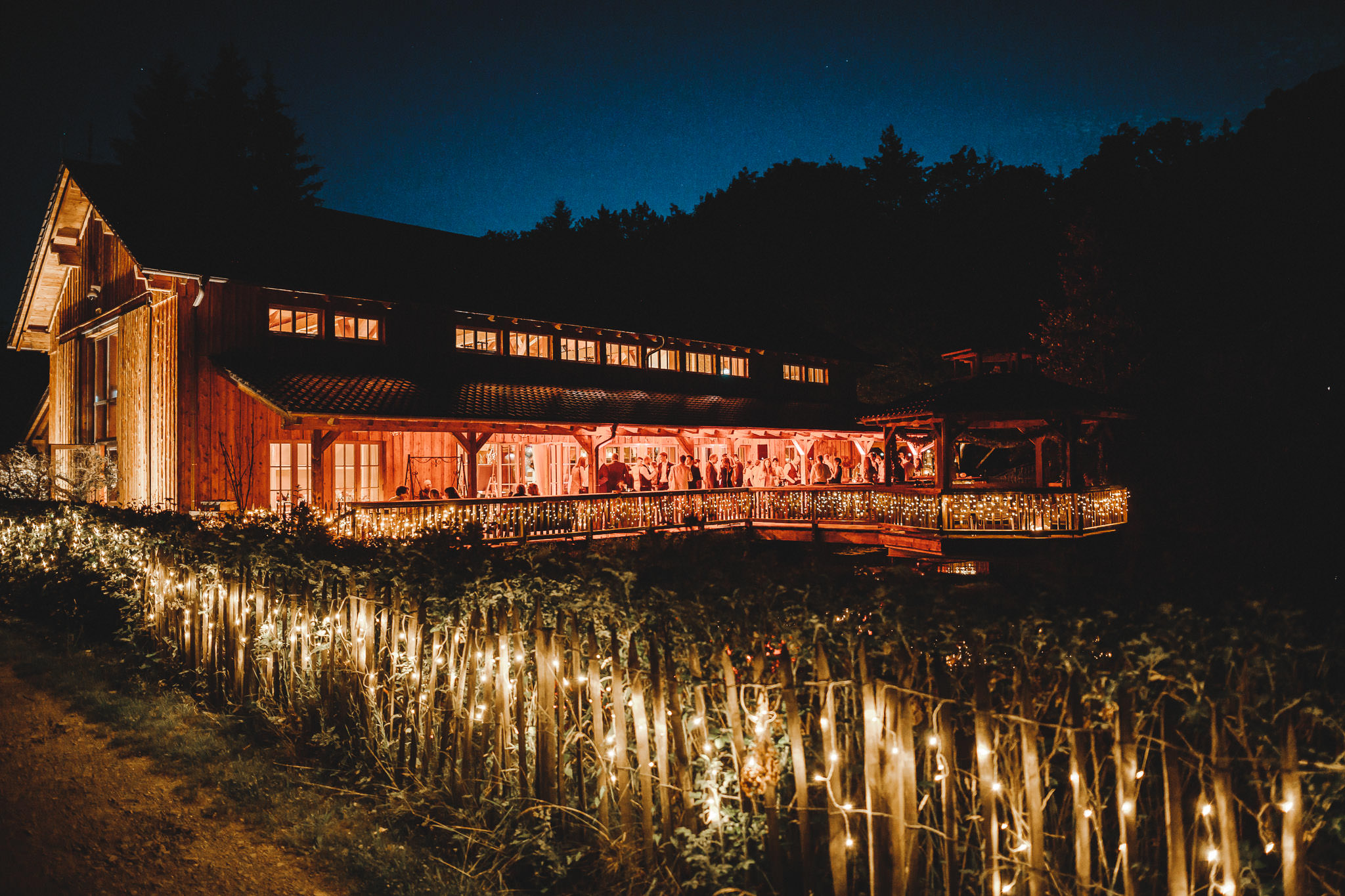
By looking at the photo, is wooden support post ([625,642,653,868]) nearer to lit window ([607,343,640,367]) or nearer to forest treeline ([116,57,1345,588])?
forest treeline ([116,57,1345,588])

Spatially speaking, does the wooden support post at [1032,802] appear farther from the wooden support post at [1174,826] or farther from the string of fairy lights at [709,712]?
the wooden support post at [1174,826]

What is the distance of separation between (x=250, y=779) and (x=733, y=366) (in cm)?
2726

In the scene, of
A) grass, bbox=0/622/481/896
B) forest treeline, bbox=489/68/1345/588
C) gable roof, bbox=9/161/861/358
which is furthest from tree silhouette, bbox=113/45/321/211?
grass, bbox=0/622/481/896

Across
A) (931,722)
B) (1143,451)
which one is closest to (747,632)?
(931,722)

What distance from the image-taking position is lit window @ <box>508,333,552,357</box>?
77.4 ft

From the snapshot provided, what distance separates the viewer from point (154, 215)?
61.9 ft

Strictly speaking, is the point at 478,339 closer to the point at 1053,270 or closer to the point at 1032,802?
the point at 1032,802

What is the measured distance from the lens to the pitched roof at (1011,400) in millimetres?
20000

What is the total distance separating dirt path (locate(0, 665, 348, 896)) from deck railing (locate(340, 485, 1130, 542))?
9652 mm

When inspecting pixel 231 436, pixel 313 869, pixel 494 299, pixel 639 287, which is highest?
pixel 639 287

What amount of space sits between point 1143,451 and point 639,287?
57.8 feet

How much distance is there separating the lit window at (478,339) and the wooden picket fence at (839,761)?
18503 millimetres

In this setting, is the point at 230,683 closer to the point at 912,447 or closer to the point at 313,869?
the point at 313,869

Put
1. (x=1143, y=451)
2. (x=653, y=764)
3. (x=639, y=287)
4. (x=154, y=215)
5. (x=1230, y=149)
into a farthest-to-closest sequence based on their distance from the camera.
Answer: (x=1230, y=149) < (x=639, y=287) < (x=1143, y=451) < (x=154, y=215) < (x=653, y=764)
